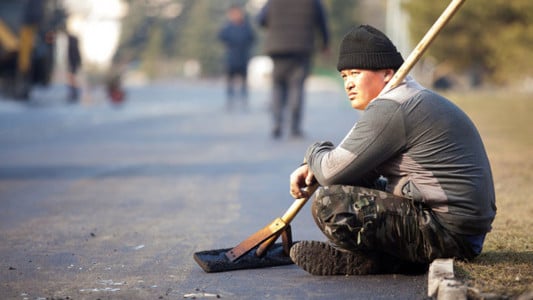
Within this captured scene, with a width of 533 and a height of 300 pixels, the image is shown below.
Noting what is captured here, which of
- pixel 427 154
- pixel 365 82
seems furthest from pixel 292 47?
pixel 427 154

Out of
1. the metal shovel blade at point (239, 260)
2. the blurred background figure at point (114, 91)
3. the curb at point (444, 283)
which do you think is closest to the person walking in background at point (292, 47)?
the metal shovel blade at point (239, 260)

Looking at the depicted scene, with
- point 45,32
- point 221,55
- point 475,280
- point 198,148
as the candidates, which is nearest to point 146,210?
point 475,280

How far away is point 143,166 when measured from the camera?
10719 mm

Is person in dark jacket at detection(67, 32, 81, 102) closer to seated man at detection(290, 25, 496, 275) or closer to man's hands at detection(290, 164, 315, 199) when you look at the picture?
man's hands at detection(290, 164, 315, 199)

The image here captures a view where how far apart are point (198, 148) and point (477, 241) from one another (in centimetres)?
855

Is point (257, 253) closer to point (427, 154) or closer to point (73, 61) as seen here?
point (427, 154)

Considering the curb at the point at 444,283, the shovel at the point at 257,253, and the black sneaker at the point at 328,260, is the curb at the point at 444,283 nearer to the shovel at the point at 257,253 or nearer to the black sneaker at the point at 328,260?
the black sneaker at the point at 328,260

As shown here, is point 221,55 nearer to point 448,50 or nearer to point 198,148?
point 448,50

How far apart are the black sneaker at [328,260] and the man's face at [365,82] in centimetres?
76

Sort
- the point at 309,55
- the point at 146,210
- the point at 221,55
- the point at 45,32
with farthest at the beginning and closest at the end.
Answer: the point at 221,55 → the point at 45,32 → the point at 309,55 → the point at 146,210

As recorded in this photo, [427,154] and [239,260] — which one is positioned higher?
[427,154]

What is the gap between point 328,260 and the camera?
16.0 ft

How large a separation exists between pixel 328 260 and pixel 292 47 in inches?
381

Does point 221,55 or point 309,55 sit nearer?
point 309,55
